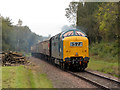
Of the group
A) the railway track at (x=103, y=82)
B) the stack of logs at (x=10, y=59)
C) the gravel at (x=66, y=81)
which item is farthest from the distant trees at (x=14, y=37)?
the railway track at (x=103, y=82)

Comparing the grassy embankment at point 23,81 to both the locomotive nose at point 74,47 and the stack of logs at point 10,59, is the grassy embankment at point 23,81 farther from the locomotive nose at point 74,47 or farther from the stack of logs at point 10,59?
the stack of logs at point 10,59

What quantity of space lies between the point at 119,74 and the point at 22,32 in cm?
6918

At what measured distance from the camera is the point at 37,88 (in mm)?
9102

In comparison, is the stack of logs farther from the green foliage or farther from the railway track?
the green foliage

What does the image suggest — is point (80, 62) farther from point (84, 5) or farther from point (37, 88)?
point (84, 5)

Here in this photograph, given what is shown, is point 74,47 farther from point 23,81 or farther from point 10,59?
point 10,59

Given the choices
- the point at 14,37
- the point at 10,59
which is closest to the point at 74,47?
the point at 10,59

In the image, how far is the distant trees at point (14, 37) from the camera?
52.9 meters

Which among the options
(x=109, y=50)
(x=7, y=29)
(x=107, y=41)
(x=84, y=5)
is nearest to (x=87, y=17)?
(x=84, y=5)

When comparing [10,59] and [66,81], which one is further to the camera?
[10,59]

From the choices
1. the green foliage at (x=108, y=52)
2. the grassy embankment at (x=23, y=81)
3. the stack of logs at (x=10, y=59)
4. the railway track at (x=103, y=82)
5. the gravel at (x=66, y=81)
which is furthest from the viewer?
the green foliage at (x=108, y=52)

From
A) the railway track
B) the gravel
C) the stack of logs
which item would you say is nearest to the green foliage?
the stack of logs

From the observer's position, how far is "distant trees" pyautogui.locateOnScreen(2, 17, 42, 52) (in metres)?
52.9

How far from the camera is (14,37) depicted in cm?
6144
